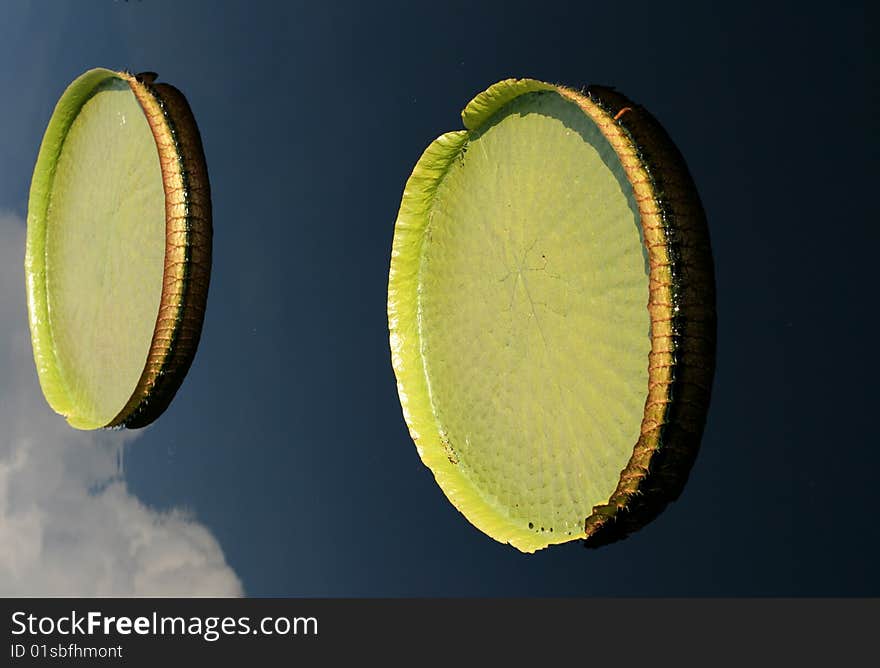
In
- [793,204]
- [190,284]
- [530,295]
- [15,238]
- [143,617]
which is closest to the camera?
[793,204]

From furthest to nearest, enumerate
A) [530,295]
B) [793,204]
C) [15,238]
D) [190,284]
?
1. [15,238]
2. [190,284]
3. [530,295]
4. [793,204]

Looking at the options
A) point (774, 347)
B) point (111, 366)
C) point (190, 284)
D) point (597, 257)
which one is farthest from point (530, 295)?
point (111, 366)

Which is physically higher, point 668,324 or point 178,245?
point 178,245

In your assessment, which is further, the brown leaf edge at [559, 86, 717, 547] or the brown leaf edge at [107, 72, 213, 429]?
the brown leaf edge at [107, 72, 213, 429]

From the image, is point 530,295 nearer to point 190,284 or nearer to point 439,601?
point 439,601

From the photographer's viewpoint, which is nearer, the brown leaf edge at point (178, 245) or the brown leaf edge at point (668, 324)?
the brown leaf edge at point (668, 324)

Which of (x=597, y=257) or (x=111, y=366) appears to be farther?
(x=111, y=366)

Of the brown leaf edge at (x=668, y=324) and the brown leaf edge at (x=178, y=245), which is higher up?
the brown leaf edge at (x=178, y=245)

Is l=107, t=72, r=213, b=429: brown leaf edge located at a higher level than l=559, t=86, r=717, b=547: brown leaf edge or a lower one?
higher

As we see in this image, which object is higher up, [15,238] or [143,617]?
[15,238]

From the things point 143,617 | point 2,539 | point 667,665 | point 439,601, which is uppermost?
point 2,539

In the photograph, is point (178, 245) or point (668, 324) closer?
point (668, 324)
